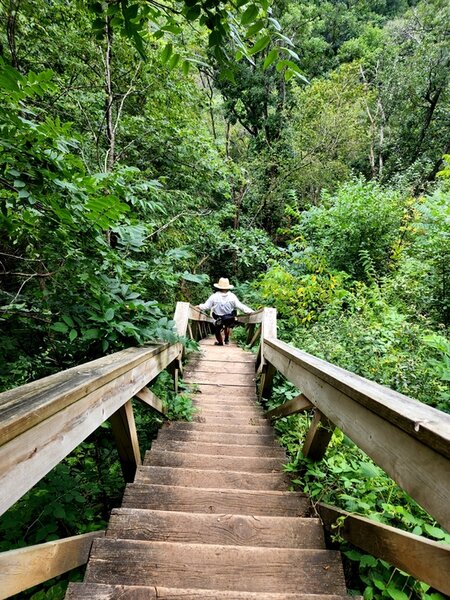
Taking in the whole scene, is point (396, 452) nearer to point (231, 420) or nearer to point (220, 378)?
point (231, 420)

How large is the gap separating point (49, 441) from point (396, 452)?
119 centimetres

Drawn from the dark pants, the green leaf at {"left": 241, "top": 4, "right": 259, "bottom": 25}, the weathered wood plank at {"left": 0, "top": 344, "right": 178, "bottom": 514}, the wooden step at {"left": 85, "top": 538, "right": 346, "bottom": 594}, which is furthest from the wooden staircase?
the dark pants

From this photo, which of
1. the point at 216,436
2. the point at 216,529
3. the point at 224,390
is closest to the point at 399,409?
the point at 216,529

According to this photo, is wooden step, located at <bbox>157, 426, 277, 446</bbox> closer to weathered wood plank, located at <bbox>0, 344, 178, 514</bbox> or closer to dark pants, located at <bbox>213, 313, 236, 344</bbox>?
weathered wood plank, located at <bbox>0, 344, 178, 514</bbox>

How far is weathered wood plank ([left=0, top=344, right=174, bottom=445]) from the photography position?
892 millimetres

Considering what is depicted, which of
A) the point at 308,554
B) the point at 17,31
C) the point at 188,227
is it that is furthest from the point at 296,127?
the point at 308,554

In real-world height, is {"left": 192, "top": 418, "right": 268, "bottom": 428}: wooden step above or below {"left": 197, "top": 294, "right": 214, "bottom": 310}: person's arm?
below

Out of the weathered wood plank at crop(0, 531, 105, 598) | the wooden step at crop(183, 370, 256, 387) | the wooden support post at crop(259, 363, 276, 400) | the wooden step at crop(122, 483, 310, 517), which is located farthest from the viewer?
the wooden step at crop(183, 370, 256, 387)

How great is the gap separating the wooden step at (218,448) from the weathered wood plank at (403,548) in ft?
3.83

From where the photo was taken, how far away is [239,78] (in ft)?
49.0

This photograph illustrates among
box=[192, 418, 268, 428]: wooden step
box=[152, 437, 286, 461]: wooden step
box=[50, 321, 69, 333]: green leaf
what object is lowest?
box=[192, 418, 268, 428]: wooden step

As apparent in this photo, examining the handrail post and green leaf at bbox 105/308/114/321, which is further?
the handrail post

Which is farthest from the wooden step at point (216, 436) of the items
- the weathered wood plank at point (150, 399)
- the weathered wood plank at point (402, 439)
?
the weathered wood plank at point (402, 439)

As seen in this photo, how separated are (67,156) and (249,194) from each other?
13.4 metres
